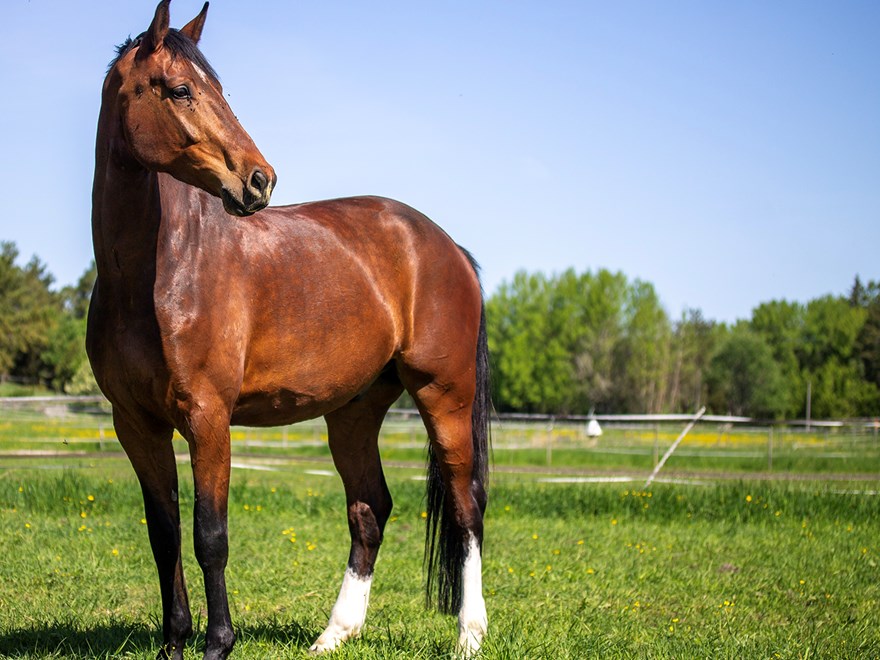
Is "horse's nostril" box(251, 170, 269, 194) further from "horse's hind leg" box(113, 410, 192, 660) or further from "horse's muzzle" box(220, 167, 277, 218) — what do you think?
"horse's hind leg" box(113, 410, 192, 660)

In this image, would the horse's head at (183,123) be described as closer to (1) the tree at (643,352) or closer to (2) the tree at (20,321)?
(2) the tree at (20,321)

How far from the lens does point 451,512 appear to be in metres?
4.60

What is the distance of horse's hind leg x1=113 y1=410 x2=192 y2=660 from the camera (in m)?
3.74

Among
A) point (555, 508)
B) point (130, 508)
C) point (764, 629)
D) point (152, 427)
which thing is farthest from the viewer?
point (555, 508)

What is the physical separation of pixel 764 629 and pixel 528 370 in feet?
213

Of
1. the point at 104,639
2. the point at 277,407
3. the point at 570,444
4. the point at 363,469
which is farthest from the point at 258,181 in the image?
the point at 570,444

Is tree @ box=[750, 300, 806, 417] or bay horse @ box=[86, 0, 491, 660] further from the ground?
tree @ box=[750, 300, 806, 417]

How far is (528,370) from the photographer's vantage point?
69.7m

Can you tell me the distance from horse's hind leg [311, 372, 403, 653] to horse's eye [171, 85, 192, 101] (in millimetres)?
1910

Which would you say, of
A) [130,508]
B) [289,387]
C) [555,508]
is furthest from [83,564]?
[555,508]

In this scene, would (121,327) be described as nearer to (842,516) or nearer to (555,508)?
(555,508)

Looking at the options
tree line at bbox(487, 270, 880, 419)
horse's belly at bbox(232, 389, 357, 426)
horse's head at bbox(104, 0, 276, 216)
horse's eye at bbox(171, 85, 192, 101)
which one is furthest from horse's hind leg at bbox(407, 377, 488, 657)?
tree line at bbox(487, 270, 880, 419)

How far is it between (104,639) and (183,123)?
2596 millimetres

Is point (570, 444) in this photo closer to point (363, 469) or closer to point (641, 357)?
point (363, 469)
